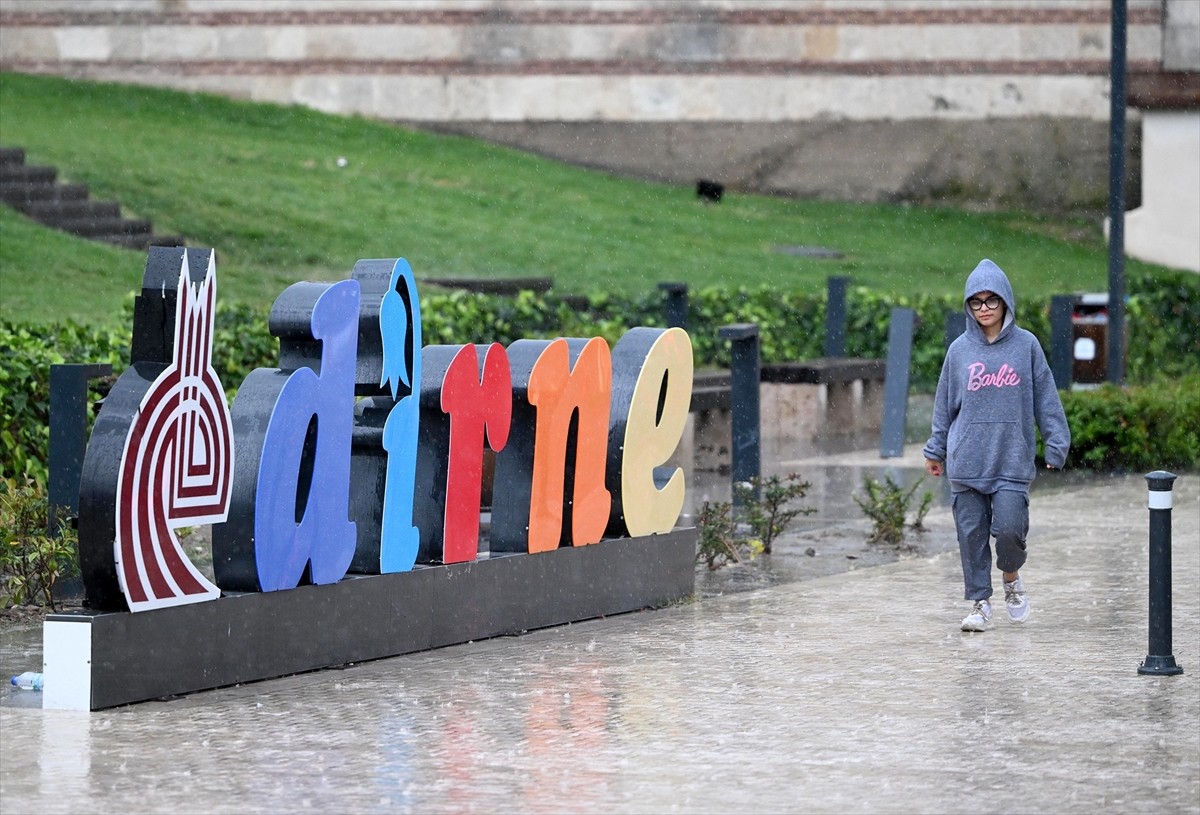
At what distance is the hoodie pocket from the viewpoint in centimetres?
970

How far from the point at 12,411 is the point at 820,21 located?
21787mm

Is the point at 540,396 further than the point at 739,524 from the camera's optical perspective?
No

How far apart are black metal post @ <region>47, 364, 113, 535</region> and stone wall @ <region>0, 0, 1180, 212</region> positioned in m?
22.1

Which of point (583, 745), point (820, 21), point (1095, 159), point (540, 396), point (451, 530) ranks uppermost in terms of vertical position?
point (820, 21)

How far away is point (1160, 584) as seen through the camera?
8.53 metres

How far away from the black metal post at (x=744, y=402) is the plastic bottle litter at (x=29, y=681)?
6.16 meters

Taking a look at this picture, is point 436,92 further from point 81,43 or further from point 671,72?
point 81,43

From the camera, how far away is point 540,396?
9.71 m

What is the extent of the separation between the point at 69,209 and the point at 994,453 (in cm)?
1458

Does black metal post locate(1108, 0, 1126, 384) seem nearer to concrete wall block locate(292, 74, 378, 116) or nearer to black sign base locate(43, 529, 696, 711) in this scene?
black sign base locate(43, 529, 696, 711)

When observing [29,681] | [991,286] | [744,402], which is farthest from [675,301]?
[29,681]

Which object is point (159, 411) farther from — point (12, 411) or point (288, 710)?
point (12, 411)

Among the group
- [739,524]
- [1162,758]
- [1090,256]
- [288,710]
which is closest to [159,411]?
[288,710]

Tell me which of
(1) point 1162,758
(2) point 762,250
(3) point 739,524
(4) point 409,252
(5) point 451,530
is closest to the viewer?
(1) point 1162,758
